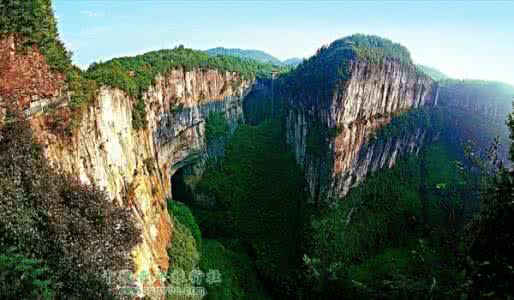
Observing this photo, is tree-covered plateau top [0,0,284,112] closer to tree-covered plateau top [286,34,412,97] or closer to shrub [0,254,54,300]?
shrub [0,254,54,300]

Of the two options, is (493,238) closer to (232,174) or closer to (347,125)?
(347,125)

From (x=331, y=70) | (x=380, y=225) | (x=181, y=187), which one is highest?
(x=331, y=70)

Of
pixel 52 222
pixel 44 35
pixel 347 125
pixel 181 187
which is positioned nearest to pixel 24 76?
pixel 44 35

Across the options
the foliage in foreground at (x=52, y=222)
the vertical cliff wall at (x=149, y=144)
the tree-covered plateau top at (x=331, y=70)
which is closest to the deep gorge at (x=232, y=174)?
the foliage in foreground at (x=52, y=222)

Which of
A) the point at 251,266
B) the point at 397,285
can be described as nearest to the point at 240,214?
the point at 251,266

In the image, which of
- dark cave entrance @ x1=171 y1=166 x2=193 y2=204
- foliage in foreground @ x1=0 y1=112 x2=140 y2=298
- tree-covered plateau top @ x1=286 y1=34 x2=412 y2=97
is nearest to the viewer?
foliage in foreground @ x1=0 y1=112 x2=140 y2=298

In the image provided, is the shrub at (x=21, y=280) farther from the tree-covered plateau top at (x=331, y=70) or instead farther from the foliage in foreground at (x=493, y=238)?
Result: the tree-covered plateau top at (x=331, y=70)

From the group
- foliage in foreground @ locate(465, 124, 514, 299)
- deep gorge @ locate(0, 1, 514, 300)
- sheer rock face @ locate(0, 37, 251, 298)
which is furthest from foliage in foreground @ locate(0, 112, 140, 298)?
foliage in foreground @ locate(465, 124, 514, 299)
